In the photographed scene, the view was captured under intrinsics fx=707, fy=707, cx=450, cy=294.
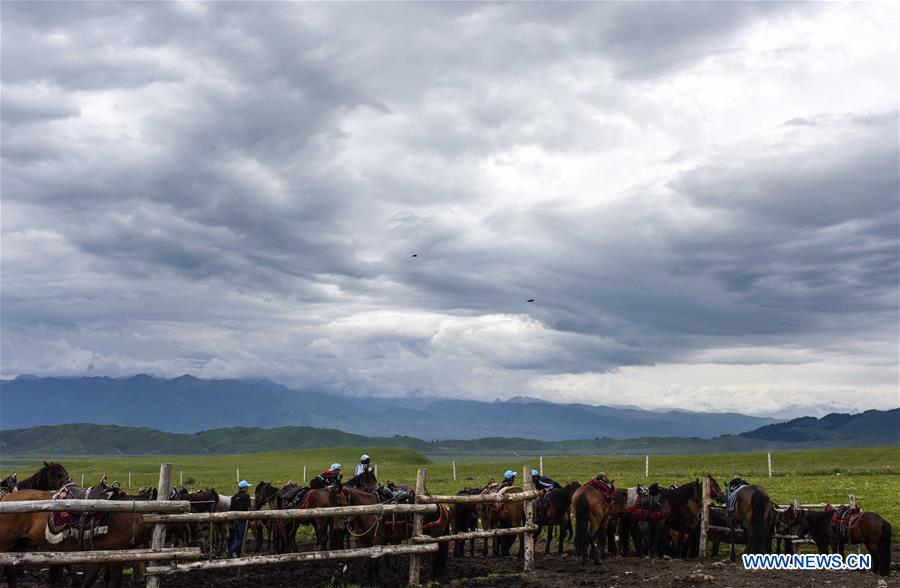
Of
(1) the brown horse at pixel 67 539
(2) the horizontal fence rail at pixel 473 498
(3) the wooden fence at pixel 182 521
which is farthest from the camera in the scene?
(2) the horizontal fence rail at pixel 473 498

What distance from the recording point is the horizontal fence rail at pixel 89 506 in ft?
37.1

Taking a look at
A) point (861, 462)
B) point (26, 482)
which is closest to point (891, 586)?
point (26, 482)

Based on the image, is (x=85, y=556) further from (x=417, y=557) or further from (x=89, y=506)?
(x=417, y=557)

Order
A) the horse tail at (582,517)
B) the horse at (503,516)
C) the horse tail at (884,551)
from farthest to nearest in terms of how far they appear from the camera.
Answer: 1. the horse at (503,516)
2. the horse tail at (582,517)
3. the horse tail at (884,551)

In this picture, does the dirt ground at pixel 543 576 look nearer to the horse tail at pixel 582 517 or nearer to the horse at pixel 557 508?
the horse tail at pixel 582 517

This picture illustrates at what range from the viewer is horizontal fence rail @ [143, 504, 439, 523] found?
12413 mm

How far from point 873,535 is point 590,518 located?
20.9 feet

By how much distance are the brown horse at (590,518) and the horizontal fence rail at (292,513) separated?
4030mm

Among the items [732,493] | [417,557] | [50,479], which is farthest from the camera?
→ [732,493]

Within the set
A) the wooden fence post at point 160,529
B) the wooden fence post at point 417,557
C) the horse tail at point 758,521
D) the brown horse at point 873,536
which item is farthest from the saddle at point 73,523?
the brown horse at point 873,536

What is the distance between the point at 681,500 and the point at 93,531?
14.0m

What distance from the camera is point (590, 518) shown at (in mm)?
17562

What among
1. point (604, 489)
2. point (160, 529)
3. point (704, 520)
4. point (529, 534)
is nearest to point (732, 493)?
point (704, 520)

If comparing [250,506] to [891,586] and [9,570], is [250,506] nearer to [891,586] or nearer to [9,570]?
[9,570]
